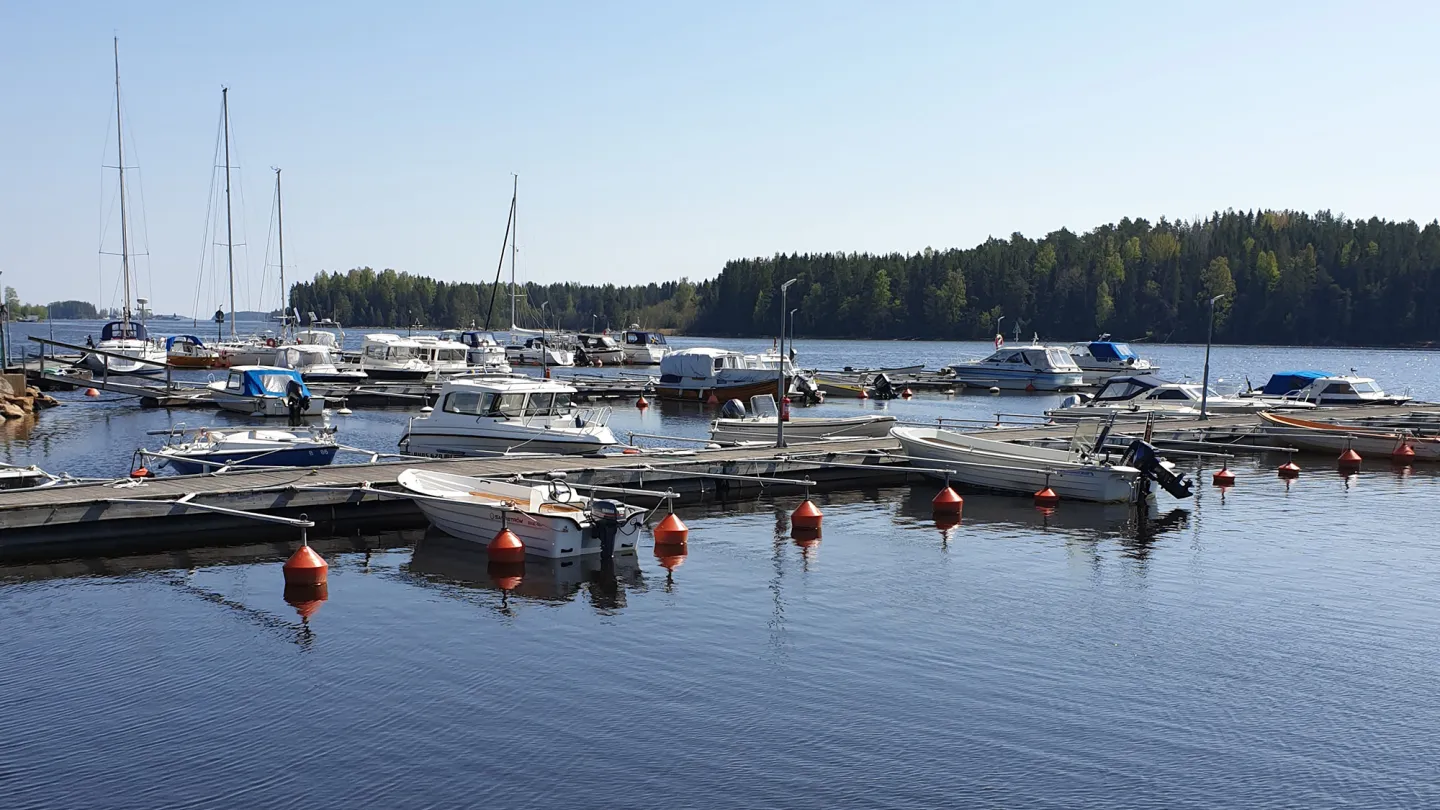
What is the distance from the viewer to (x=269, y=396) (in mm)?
60625

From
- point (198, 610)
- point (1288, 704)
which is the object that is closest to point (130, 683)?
point (198, 610)

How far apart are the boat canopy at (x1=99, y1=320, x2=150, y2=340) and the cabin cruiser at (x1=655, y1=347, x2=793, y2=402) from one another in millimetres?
46977

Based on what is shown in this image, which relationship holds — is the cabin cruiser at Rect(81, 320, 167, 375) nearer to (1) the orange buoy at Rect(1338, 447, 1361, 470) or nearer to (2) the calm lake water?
(2) the calm lake water

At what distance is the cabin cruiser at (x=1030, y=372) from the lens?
289 feet

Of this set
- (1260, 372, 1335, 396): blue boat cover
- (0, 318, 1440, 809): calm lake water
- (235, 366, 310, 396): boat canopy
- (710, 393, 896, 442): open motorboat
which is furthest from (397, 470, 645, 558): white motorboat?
(1260, 372, 1335, 396): blue boat cover

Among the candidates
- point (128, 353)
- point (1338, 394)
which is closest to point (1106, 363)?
point (1338, 394)

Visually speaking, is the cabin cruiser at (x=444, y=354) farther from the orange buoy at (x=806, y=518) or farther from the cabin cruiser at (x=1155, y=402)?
the orange buoy at (x=806, y=518)

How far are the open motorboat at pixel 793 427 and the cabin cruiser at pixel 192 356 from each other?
6405 cm

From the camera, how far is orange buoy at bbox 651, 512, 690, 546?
27.3 meters

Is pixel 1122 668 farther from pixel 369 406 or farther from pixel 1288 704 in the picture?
pixel 369 406

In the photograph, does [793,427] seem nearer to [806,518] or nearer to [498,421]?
[498,421]

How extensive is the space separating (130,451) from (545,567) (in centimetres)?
2826

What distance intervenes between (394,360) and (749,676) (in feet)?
236

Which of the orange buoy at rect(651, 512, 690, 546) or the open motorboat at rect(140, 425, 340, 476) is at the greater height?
the open motorboat at rect(140, 425, 340, 476)
